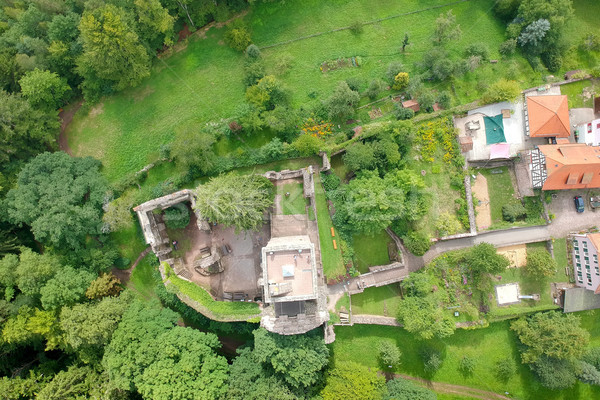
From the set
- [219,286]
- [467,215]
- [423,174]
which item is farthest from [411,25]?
[219,286]

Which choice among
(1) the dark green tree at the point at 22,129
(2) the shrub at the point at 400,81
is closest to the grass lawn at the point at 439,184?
(2) the shrub at the point at 400,81

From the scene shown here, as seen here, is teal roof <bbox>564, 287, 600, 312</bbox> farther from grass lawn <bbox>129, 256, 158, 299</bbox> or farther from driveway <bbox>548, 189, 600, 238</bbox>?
grass lawn <bbox>129, 256, 158, 299</bbox>

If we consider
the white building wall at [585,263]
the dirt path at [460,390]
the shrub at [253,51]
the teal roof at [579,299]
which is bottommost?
the dirt path at [460,390]

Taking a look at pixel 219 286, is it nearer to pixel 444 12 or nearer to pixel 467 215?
pixel 467 215

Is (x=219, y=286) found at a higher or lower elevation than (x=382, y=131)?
lower

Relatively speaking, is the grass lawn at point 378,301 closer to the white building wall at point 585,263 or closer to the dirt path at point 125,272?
the white building wall at point 585,263

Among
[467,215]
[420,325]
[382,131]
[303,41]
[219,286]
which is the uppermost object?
[303,41]

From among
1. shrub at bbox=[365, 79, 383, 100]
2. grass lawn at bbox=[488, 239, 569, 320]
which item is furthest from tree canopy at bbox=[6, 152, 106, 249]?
grass lawn at bbox=[488, 239, 569, 320]
